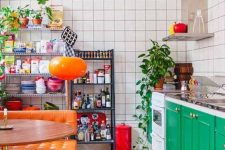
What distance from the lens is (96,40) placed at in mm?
5531

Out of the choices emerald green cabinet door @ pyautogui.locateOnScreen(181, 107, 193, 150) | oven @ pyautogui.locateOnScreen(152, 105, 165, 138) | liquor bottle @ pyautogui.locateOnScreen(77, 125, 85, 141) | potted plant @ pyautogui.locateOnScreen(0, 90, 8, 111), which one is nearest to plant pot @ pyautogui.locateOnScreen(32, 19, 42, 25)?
potted plant @ pyautogui.locateOnScreen(0, 90, 8, 111)

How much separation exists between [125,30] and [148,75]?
79 cm

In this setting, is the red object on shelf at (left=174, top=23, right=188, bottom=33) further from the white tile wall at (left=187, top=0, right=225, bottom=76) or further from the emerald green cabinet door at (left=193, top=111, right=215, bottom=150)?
the emerald green cabinet door at (left=193, top=111, right=215, bottom=150)

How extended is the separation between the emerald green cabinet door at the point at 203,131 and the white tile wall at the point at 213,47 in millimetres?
1081

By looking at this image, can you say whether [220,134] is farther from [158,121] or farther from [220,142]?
[158,121]

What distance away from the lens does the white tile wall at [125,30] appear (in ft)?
18.1

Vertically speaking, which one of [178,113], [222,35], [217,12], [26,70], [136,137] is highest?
[217,12]

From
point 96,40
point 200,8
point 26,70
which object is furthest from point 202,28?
point 26,70

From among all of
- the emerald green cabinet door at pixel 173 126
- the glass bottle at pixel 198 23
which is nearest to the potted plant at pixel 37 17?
the glass bottle at pixel 198 23

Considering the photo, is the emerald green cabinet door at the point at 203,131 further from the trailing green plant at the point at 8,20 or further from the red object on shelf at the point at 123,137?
the trailing green plant at the point at 8,20

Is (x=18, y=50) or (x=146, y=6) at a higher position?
(x=146, y=6)

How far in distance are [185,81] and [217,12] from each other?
1150 millimetres

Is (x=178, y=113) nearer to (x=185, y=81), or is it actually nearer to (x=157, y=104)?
(x=157, y=104)

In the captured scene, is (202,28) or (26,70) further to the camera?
(26,70)
